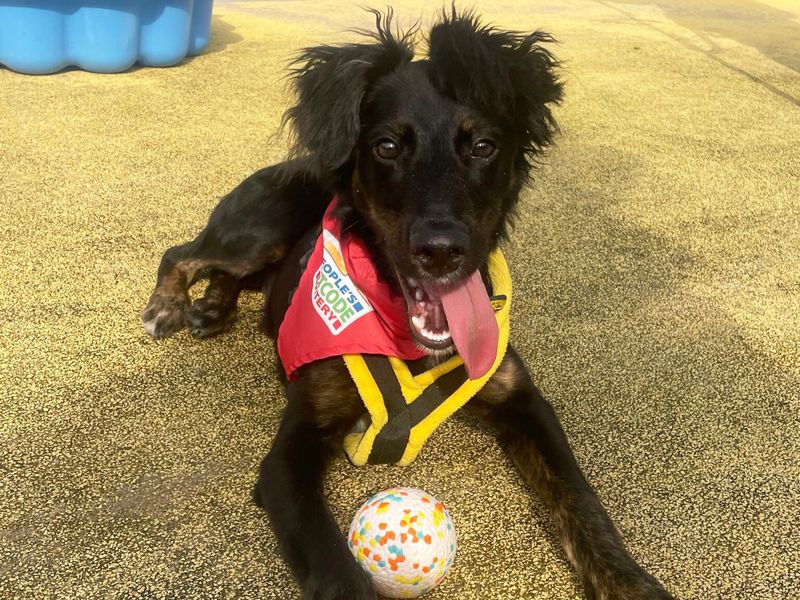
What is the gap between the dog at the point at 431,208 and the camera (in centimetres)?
218

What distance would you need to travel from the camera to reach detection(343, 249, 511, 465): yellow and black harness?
93.0 inches

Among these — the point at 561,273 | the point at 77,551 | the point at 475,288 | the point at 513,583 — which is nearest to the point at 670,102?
the point at 561,273

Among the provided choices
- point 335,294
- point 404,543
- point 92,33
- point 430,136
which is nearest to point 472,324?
point 335,294

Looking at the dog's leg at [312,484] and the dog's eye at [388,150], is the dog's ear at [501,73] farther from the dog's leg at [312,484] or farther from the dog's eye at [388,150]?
the dog's leg at [312,484]

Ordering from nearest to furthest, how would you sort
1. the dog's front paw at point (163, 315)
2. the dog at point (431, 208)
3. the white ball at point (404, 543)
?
the white ball at point (404, 543) < the dog at point (431, 208) < the dog's front paw at point (163, 315)

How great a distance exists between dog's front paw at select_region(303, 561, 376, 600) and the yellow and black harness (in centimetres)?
49

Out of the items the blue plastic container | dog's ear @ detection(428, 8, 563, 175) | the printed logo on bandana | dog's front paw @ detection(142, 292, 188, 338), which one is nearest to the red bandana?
the printed logo on bandana

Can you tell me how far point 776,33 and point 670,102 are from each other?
4629 mm

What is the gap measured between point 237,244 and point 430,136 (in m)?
1.22

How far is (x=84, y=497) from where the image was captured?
2330 mm

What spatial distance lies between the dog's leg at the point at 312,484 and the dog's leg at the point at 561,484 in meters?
0.49

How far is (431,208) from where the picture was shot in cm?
224

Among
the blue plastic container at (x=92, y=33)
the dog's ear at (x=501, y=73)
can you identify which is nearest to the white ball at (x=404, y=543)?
the dog's ear at (x=501, y=73)

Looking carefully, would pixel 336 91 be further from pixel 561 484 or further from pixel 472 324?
pixel 561 484
